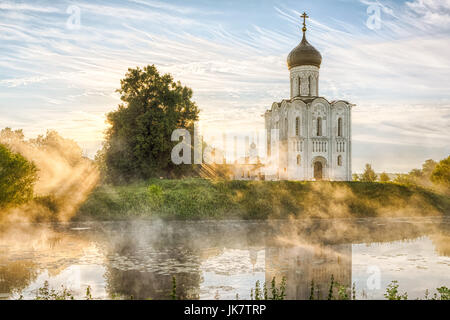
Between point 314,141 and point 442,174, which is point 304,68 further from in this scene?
point 442,174

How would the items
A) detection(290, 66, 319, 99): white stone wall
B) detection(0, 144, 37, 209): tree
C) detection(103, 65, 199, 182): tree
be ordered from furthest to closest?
detection(290, 66, 319, 99): white stone wall
detection(103, 65, 199, 182): tree
detection(0, 144, 37, 209): tree

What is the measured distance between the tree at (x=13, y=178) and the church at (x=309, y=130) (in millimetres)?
25356

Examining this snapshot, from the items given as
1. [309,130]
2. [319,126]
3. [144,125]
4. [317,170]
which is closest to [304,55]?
[319,126]

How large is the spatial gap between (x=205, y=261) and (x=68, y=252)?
5.50 meters

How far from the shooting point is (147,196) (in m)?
27.8

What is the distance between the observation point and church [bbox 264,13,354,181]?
40.9 meters

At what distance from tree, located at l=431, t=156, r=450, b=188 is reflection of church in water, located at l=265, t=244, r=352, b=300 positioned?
31490mm

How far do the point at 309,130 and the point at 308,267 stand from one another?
29706 millimetres

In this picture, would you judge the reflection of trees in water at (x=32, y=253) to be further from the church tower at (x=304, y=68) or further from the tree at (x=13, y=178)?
the church tower at (x=304, y=68)

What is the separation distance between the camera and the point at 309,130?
41000 millimetres

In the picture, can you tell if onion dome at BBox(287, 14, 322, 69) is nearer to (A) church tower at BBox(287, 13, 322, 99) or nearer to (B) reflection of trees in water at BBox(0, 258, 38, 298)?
(A) church tower at BBox(287, 13, 322, 99)

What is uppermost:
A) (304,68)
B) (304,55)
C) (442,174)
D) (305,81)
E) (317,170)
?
(304,55)

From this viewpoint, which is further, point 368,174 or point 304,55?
point 368,174

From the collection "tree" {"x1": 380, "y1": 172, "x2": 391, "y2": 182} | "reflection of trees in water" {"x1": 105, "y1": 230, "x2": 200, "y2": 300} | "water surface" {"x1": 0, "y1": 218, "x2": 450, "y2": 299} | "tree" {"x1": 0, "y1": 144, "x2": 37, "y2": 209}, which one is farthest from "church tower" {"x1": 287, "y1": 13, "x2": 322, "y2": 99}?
"reflection of trees in water" {"x1": 105, "y1": 230, "x2": 200, "y2": 300}
